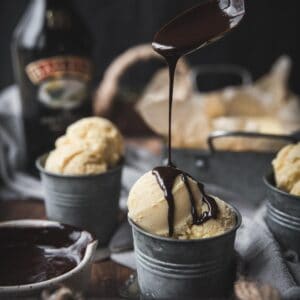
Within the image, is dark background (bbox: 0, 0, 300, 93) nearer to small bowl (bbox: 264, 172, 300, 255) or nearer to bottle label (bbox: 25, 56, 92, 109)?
bottle label (bbox: 25, 56, 92, 109)

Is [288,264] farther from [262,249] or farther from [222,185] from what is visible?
[222,185]

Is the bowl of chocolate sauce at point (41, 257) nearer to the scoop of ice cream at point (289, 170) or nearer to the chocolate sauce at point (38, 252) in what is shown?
the chocolate sauce at point (38, 252)

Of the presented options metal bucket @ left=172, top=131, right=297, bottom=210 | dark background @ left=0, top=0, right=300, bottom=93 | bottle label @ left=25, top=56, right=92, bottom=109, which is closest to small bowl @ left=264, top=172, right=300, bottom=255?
metal bucket @ left=172, top=131, right=297, bottom=210

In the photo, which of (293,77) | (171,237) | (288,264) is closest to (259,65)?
(293,77)

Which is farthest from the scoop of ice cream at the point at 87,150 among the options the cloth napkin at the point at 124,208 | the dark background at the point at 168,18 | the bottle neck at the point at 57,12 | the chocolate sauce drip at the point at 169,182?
the dark background at the point at 168,18

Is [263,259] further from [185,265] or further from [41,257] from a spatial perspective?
[41,257]
